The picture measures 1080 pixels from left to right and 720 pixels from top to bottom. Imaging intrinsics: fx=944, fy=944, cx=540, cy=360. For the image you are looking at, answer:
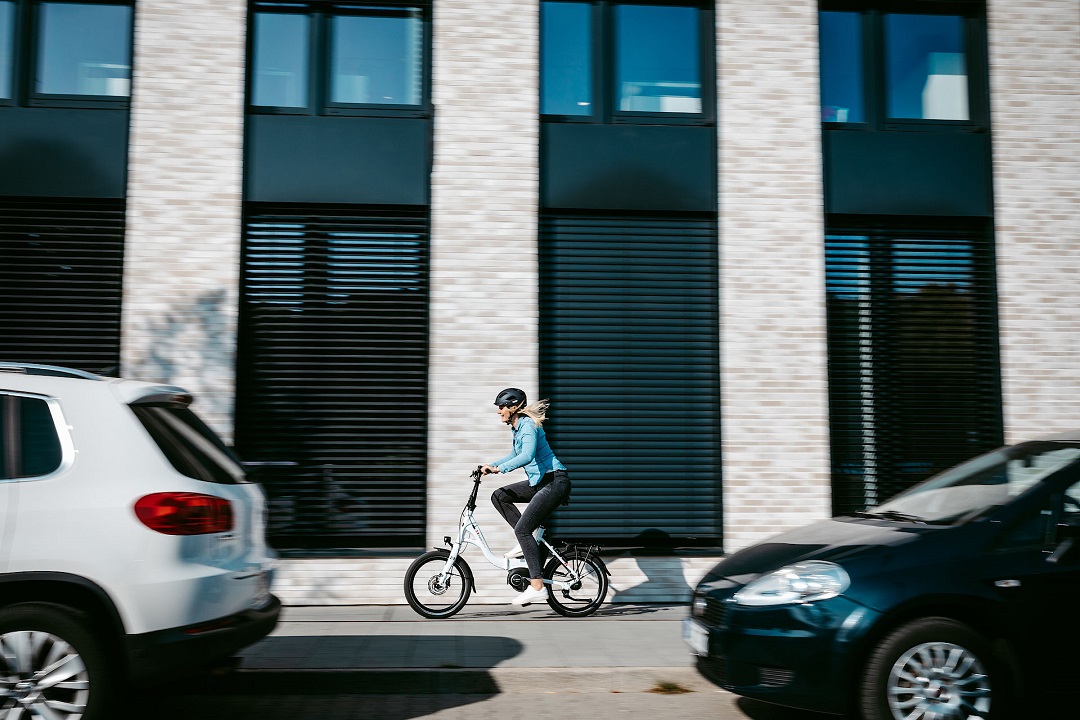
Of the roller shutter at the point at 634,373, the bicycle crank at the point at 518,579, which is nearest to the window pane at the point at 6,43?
the roller shutter at the point at 634,373

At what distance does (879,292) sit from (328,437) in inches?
230

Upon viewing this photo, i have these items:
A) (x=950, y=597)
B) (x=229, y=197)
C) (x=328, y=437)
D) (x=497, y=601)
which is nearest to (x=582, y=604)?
(x=497, y=601)

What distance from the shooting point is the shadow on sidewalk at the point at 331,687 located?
5.41m

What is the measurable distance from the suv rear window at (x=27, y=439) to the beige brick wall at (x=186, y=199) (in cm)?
456

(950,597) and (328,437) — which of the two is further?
(328,437)

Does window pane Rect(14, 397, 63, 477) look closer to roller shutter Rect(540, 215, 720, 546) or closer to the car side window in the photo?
the car side window

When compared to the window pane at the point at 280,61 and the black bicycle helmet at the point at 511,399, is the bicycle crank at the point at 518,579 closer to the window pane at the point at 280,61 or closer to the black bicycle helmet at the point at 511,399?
A: the black bicycle helmet at the point at 511,399

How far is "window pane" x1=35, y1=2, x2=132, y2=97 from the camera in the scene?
9398mm

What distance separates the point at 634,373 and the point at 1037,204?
4.63m

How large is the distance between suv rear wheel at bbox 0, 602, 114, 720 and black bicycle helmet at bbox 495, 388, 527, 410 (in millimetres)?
4377

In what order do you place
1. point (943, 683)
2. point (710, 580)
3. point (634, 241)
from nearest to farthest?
point (943, 683) → point (710, 580) → point (634, 241)

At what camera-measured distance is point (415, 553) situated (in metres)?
9.07

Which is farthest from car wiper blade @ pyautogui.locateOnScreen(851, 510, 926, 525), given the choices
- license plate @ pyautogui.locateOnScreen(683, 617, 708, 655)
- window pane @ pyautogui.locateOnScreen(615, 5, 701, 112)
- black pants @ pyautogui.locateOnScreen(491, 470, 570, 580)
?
window pane @ pyautogui.locateOnScreen(615, 5, 701, 112)

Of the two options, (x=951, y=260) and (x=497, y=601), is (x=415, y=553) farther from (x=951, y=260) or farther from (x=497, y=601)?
(x=951, y=260)
